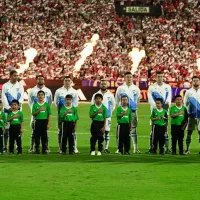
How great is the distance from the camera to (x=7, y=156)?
17094 mm

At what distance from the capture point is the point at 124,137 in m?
17.8

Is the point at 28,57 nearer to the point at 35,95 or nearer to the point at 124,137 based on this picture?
the point at 35,95

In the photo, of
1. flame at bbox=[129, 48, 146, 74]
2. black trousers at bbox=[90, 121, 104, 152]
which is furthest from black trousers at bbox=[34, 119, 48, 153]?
flame at bbox=[129, 48, 146, 74]

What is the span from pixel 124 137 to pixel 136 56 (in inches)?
1245

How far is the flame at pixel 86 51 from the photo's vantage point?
4656cm

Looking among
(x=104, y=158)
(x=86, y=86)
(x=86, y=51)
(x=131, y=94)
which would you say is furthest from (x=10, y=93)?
(x=86, y=51)

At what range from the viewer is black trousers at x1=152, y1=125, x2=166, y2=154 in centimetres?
1788

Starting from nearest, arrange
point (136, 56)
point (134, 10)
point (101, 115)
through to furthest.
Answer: point (101, 115)
point (136, 56)
point (134, 10)

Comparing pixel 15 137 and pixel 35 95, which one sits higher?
pixel 35 95

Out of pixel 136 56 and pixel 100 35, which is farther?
pixel 100 35

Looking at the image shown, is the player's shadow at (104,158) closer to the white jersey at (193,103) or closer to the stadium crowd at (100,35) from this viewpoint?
the white jersey at (193,103)

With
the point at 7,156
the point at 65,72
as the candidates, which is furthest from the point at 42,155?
the point at 65,72

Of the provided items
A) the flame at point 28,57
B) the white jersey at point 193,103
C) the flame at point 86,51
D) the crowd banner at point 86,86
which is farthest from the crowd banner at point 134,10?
the white jersey at point 193,103

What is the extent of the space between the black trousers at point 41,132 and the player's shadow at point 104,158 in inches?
11.6
